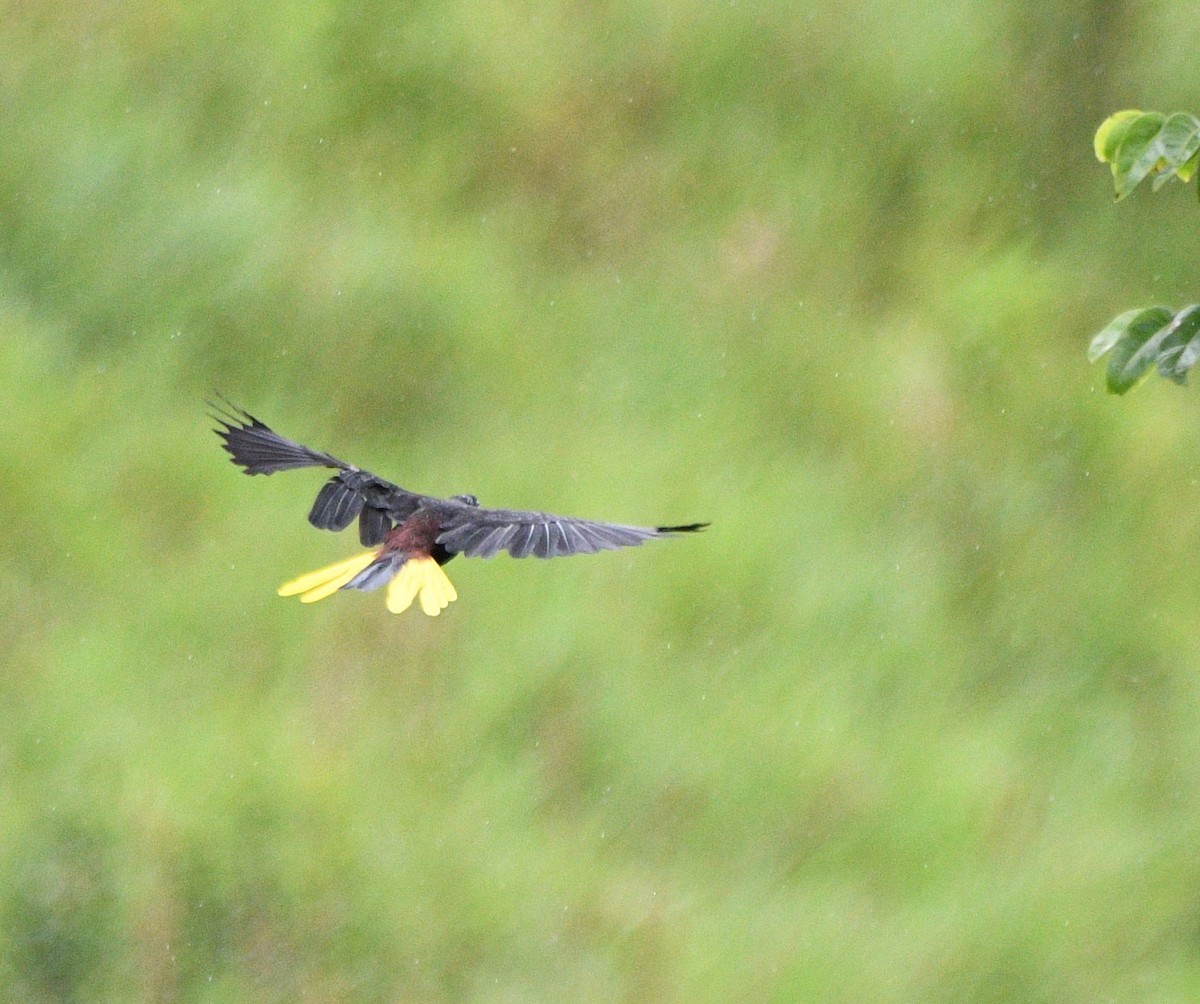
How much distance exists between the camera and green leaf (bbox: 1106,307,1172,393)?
263cm

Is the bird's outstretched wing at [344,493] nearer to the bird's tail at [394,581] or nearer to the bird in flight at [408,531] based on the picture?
the bird in flight at [408,531]

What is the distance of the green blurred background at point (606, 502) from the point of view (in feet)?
21.0

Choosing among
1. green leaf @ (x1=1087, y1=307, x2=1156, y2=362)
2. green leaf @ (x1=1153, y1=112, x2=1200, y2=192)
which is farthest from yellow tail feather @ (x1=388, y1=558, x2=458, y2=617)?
green leaf @ (x1=1153, y1=112, x2=1200, y2=192)

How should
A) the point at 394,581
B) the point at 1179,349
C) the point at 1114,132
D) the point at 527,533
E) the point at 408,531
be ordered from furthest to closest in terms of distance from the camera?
the point at 408,531 → the point at 394,581 → the point at 527,533 → the point at 1114,132 → the point at 1179,349

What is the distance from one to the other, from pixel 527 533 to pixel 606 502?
124 inches

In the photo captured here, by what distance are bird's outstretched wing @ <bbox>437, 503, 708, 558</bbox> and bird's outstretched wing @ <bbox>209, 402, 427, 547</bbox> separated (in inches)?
7.9

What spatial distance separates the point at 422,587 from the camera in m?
3.58

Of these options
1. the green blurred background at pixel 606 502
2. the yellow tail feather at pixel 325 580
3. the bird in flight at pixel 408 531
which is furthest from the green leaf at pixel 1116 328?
the green blurred background at pixel 606 502

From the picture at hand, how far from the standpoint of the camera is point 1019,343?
265 inches

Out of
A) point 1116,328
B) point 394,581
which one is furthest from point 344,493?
point 1116,328

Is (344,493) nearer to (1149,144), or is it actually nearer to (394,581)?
(394,581)

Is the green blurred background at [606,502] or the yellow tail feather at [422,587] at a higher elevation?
the green blurred background at [606,502]

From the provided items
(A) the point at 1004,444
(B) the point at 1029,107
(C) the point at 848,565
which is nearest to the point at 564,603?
(C) the point at 848,565

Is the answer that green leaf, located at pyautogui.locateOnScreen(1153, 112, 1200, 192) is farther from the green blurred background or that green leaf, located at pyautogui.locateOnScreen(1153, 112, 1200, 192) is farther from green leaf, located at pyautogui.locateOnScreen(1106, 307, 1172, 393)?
the green blurred background
